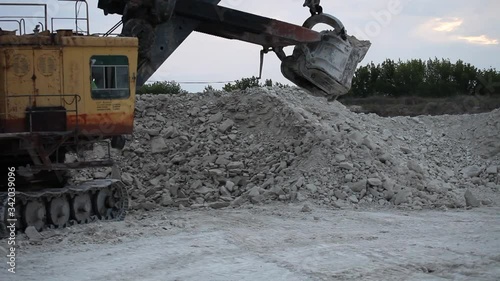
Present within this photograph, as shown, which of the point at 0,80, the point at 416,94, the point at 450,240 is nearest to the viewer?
the point at 450,240

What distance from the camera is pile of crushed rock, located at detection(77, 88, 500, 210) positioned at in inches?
580

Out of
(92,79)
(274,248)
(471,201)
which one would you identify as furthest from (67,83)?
(471,201)

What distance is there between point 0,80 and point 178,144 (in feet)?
18.7

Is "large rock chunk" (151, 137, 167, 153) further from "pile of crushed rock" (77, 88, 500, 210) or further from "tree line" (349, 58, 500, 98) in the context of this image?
"tree line" (349, 58, 500, 98)

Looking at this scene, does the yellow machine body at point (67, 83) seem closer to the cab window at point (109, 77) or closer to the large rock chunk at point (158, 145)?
the cab window at point (109, 77)

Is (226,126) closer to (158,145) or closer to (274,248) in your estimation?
(158,145)

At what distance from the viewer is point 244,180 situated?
50.9ft

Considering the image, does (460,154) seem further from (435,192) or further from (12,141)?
(12,141)

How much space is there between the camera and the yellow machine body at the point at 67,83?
463 inches

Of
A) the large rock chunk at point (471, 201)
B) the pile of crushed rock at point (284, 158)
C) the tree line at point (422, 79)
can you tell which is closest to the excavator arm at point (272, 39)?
the pile of crushed rock at point (284, 158)

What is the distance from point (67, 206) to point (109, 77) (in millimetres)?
2110

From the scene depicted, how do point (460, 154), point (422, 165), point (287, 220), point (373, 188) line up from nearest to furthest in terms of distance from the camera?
point (287, 220) → point (373, 188) → point (422, 165) → point (460, 154)

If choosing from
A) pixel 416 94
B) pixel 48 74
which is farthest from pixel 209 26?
pixel 416 94

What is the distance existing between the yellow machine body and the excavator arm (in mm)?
516
